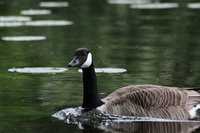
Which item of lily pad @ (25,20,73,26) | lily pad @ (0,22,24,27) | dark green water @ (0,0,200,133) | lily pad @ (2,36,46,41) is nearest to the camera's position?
dark green water @ (0,0,200,133)

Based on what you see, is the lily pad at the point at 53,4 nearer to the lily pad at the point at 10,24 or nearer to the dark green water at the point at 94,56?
the dark green water at the point at 94,56

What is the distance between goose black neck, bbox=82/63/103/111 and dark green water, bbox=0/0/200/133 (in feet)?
1.96

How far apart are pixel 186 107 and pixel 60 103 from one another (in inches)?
94.1

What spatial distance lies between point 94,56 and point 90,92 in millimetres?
6392

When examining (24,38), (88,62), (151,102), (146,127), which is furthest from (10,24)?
(146,127)

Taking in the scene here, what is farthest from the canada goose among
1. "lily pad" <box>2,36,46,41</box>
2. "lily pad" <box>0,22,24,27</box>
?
"lily pad" <box>0,22,24,27</box>

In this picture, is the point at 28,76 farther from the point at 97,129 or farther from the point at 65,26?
the point at 65,26

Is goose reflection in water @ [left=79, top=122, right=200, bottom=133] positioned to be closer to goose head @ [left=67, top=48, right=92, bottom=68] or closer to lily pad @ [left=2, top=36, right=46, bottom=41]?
goose head @ [left=67, top=48, right=92, bottom=68]

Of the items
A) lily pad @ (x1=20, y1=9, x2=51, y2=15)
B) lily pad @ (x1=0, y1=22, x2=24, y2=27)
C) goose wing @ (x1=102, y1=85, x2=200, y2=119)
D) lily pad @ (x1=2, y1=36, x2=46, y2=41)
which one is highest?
goose wing @ (x1=102, y1=85, x2=200, y2=119)

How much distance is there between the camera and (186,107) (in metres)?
9.02

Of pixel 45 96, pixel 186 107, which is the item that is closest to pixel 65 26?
pixel 45 96

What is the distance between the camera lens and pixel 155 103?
29.3 ft

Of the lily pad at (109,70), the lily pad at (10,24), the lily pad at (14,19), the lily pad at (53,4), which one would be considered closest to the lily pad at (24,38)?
the lily pad at (10,24)

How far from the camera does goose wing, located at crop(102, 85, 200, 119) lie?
29.2 feet
